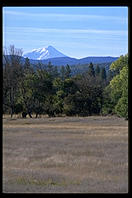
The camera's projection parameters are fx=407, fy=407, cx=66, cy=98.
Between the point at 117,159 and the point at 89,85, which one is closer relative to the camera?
the point at 117,159

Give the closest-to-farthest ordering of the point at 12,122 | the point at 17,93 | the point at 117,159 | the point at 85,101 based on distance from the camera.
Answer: the point at 117,159
the point at 12,122
the point at 17,93
the point at 85,101

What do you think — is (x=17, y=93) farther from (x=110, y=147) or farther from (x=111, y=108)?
(x=110, y=147)

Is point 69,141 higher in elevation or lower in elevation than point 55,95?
lower

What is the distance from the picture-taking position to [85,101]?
65.7 feet

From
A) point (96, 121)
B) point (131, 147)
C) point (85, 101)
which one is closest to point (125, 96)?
point (96, 121)

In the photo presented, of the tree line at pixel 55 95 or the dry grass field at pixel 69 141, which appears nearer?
the dry grass field at pixel 69 141

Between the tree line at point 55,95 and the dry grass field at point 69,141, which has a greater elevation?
the tree line at point 55,95

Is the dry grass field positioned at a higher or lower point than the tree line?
lower

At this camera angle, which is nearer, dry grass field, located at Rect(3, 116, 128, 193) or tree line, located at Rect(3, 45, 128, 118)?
dry grass field, located at Rect(3, 116, 128, 193)

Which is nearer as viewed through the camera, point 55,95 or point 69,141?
point 69,141

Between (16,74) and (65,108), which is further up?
(16,74)
